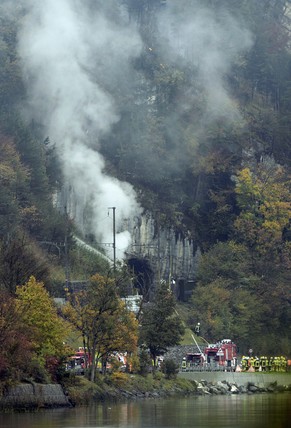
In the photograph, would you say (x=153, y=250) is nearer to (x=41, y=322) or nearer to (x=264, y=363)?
(x=264, y=363)

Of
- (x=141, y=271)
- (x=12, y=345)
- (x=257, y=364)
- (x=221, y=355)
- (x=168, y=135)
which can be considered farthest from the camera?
(x=168, y=135)

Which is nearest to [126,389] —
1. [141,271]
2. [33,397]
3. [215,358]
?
[33,397]

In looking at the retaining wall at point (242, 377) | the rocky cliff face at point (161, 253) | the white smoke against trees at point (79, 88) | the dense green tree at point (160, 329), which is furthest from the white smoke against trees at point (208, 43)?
the dense green tree at point (160, 329)

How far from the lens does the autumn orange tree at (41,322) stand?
335 feet

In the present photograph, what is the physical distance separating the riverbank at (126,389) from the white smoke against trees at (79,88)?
107 ft

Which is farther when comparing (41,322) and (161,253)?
(161,253)

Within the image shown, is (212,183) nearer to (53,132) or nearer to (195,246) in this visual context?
(195,246)

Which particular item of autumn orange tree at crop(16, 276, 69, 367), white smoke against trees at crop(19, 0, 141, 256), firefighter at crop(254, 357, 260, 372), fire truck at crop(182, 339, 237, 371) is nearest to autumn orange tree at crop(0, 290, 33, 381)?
autumn orange tree at crop(16, 276, 69, 367)

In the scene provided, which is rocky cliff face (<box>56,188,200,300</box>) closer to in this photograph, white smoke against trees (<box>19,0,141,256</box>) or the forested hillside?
white smoke against trees (<box>19,0,141,256</box>)

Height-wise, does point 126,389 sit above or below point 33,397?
above

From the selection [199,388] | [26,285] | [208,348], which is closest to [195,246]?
[208,348]

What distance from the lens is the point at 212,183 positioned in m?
180

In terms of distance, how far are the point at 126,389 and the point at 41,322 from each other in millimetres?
11087

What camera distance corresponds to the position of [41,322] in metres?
103
